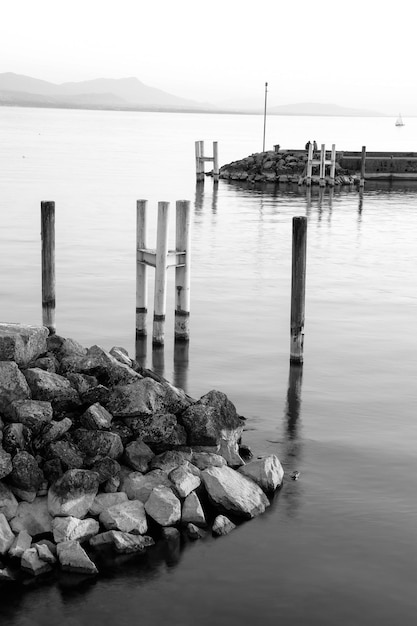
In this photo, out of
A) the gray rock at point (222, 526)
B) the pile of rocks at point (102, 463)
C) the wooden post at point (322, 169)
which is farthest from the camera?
the wooden post at point (322, 169)

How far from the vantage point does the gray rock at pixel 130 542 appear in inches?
372

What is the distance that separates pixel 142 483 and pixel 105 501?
491 millimetres

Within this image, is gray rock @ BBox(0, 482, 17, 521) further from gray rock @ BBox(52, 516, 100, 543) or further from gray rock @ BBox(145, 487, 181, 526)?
gray rock @ BBox(145, 487, 181, 526)

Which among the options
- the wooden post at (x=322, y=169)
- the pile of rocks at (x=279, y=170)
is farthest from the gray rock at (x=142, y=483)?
the pile of rocks at (x=279, y=170)

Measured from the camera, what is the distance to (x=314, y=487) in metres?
11.3

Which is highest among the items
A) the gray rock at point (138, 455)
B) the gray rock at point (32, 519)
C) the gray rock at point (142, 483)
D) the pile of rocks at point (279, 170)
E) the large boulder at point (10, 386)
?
the pile of rocks at point (279, 170)

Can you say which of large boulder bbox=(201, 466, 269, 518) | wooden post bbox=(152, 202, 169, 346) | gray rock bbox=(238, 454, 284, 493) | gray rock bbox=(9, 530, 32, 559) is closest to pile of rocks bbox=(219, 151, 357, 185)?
wooden post bbox=(152, 202, 169, 346)

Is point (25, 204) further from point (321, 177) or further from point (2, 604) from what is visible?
point (2, 604)

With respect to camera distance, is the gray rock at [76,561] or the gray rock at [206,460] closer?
the gray rock at [76,561]

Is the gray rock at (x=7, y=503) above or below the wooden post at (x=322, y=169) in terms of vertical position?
below

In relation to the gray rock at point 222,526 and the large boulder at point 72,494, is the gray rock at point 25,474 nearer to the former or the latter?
the large boulder at point 72,494

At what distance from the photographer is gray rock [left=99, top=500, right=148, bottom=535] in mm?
9641

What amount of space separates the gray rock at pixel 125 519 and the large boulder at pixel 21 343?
99.1 inches

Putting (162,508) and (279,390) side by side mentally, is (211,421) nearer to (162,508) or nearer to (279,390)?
(162,508)
